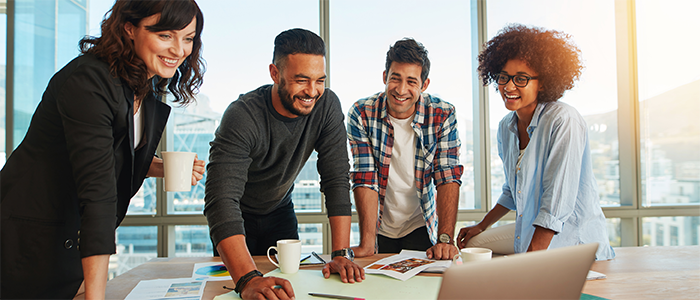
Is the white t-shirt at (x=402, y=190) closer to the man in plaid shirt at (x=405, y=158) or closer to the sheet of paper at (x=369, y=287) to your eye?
the man in plaid shirt at (x=405, y=158)

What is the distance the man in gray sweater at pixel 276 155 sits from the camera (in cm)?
123

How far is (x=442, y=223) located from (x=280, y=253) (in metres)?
0.97

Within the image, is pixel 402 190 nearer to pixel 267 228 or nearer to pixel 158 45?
pixel 267 228

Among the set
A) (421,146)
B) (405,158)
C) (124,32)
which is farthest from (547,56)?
(124,32)

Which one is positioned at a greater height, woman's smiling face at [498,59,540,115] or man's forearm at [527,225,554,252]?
woman's smiling face at [498,59,540,115]

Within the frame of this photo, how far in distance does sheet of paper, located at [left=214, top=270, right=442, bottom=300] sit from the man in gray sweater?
0.13ft

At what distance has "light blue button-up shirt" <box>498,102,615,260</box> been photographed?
144 cm

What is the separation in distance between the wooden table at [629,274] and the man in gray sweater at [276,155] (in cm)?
15

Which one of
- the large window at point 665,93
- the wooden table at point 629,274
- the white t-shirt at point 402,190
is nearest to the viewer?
the wooden table at point 629,274

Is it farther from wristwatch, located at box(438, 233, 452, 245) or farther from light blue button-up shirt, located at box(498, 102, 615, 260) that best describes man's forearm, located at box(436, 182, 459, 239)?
light blue button-up shirt, located at box(498, 102, 615, 260)

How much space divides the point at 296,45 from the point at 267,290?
93 cm

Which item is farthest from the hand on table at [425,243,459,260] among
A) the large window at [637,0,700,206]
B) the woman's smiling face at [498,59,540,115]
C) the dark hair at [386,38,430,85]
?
the large window at [637,0,700,206]

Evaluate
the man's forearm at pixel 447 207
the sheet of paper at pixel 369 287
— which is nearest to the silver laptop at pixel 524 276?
the sheet of paper at pixel 369 287

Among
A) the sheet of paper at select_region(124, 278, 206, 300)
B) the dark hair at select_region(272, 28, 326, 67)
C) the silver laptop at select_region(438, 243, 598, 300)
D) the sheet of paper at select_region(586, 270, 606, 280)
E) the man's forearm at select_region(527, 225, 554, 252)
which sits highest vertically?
the dark hair at select_region(272, 28, 326, 67)
